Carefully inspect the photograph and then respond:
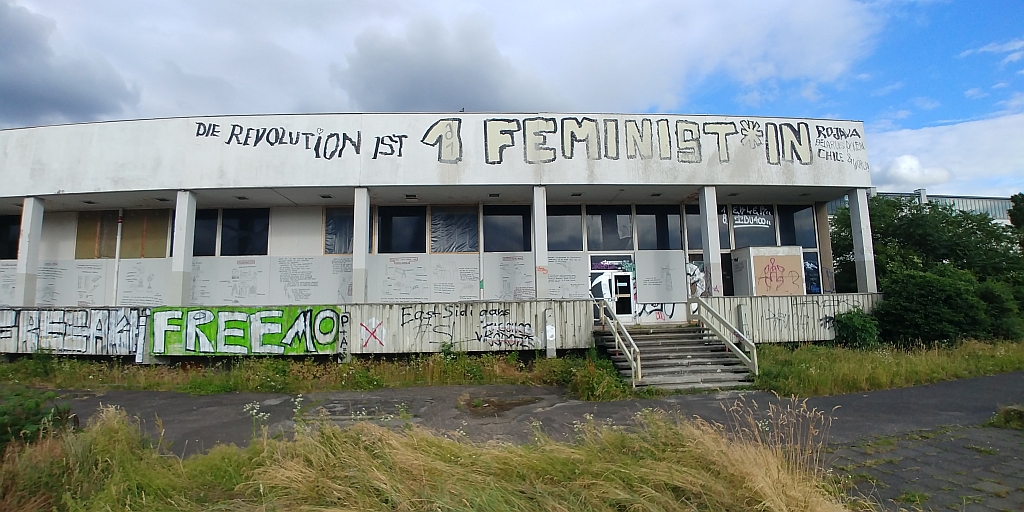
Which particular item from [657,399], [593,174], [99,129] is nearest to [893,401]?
[657,399]

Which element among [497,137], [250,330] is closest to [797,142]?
[497,137]

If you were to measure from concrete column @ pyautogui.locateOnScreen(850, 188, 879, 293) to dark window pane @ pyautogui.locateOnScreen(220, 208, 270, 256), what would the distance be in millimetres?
18892

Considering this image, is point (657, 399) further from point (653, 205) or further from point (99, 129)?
point (99, 129)

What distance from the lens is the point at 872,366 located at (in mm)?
11398

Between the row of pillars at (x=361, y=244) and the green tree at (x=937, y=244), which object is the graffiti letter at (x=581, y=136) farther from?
the green tree at (x=937, y=244)

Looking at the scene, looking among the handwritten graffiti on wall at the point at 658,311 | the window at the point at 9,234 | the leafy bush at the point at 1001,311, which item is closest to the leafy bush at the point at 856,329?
the leafy bush at the point at 1001,311

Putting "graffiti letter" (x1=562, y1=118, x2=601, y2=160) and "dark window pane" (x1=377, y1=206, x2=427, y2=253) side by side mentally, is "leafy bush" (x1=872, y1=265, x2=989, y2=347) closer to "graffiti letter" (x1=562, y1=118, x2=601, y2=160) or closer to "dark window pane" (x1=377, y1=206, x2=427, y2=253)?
"graffiti letter" (x1=562, y1=118, x2=601, y2=160)

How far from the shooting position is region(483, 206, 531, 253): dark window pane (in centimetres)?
1742

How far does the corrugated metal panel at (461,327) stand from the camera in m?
14.0

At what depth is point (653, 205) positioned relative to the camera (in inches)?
712

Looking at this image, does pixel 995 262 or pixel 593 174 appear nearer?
pixel 593 174

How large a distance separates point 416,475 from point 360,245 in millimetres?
11548

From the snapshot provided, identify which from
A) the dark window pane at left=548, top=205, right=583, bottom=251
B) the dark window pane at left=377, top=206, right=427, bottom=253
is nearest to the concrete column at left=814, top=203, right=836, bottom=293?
the dark window pane at left=548, top=205, right=583, bottom=251

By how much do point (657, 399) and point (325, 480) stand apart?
7.47m
